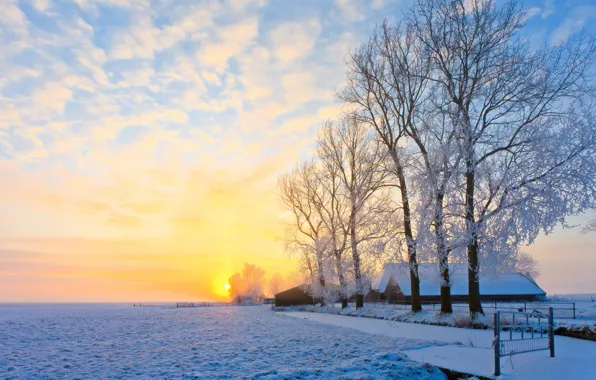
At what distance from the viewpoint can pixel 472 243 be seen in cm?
2050

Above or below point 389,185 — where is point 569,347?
below

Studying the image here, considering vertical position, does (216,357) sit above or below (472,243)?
below

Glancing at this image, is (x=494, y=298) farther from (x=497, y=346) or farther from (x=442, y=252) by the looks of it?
(x=497, y=346)

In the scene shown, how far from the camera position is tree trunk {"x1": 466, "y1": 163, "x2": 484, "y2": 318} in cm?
2048

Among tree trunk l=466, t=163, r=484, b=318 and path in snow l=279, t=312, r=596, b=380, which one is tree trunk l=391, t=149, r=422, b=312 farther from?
path in snow l=279, t=312, r=596, b=380

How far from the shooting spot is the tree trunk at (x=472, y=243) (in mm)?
20481

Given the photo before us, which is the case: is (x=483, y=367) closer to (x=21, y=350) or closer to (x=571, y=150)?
(x=571, y=150)

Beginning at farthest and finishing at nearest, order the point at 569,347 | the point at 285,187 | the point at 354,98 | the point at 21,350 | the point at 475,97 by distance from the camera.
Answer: the point at 285,187, the point at 354,98, the point at 475,97, the point at 21,350, the point at 569,347

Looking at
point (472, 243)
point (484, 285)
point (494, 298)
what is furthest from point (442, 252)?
point (494, 298)

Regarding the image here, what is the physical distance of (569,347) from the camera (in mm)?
13602

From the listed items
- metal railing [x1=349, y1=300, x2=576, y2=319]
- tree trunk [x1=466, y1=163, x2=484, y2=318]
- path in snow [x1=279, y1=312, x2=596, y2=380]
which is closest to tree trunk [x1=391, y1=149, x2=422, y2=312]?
tree trunk [x1=466, y1=163, x2=484, y2=318]

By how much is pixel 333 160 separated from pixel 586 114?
24369 mm

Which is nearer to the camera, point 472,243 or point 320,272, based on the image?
point 472,243

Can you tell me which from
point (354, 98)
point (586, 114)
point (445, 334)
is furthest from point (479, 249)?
point (354, 98)
